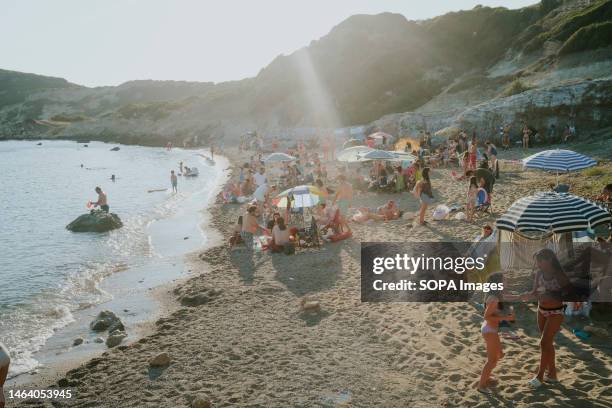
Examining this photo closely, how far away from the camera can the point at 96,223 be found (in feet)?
66.2

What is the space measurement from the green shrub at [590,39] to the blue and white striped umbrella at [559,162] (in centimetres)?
3183

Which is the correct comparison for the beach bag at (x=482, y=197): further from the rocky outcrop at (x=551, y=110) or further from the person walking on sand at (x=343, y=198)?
the rocky outcrop at (x=551, y=110)

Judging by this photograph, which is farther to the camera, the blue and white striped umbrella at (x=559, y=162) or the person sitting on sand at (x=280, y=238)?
the person sitting on sand at (x=280, y=238)

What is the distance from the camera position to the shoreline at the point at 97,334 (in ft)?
26.7

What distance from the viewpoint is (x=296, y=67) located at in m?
78.5

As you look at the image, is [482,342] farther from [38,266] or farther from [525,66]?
[525,66]

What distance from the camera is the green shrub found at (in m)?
36.0

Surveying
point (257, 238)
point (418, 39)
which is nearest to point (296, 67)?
point (418, 39)

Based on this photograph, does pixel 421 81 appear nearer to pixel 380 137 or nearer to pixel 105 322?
pixel 380 137

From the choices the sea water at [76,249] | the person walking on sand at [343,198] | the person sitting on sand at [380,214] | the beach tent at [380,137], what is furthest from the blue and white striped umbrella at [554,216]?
the beach tent at [380,137]

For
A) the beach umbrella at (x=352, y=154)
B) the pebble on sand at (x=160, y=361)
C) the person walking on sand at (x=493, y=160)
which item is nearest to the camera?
the pebble on sand at (x=160, y=361)

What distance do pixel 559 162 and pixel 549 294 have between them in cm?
687

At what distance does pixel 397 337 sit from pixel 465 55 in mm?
58129

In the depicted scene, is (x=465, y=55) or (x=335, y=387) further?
(x=465, y=55)
